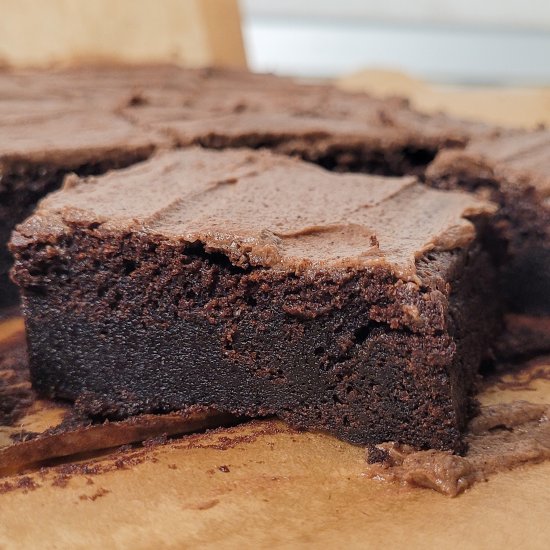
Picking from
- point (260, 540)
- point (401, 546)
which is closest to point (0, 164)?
point (260, 540)

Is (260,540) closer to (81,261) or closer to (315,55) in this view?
(81,261)

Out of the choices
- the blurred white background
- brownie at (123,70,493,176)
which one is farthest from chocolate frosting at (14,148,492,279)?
the blurred white background

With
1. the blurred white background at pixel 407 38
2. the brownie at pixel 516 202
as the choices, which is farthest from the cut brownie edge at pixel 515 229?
the blurred white background at pixel 407 38

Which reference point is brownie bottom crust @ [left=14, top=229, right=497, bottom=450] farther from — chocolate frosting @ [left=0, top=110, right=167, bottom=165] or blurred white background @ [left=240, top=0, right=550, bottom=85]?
blurred white background @ [left=240, top=0, right=550, bottom=85]

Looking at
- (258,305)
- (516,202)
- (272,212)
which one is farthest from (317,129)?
(258,305)

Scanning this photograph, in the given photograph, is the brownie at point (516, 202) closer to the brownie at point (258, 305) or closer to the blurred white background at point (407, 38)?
the brownie at point (258, 305)

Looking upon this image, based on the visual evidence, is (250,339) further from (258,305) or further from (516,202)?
(516,202)
